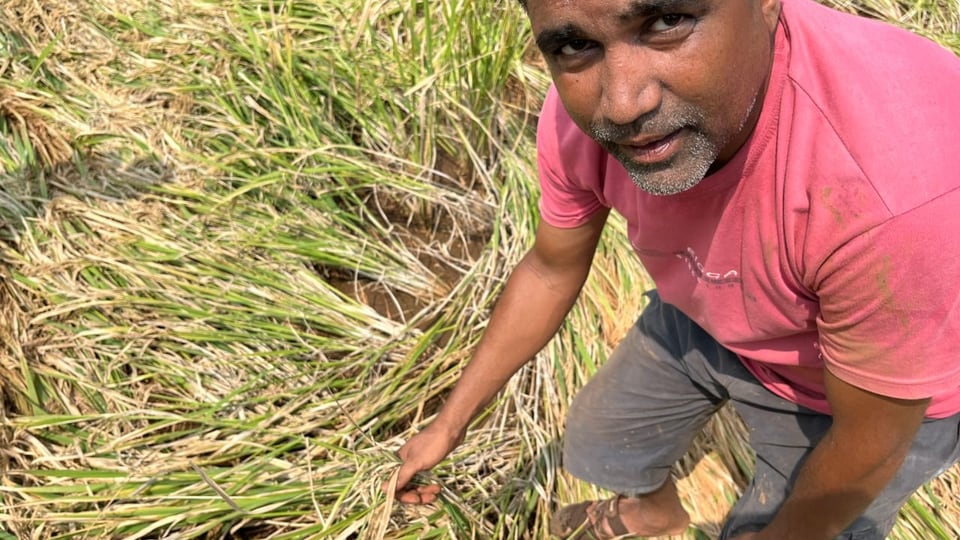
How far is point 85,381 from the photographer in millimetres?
2018

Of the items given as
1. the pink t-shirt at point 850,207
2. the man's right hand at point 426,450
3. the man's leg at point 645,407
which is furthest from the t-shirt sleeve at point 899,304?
the man's right hand at point 426,450

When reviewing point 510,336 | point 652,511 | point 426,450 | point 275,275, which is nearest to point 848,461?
point 510,336

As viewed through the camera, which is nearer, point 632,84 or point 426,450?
point 632,84

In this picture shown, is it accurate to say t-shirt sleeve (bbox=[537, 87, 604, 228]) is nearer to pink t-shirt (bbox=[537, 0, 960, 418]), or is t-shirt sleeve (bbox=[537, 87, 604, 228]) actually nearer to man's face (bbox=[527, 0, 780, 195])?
pink t-shirt (bbox=[537, 0, 960, 418])

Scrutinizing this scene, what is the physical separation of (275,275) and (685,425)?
1125 millimetres

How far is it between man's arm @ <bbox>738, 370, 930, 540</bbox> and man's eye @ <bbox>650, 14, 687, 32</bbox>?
18.6 inches

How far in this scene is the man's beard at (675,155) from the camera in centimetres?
90

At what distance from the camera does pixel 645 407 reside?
1.59m

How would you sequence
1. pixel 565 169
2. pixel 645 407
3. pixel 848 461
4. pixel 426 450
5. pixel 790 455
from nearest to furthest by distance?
pixel 848 461 → pixel 565 169 → pixel 790 455 → pixel 426 450 → pixel 645 407

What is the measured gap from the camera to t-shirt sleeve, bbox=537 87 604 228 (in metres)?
1.18

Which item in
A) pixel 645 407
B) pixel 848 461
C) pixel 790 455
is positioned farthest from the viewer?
pixel 645 407

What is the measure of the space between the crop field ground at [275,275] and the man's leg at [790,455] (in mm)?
535

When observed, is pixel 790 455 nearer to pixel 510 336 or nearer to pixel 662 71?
pixel 510 336

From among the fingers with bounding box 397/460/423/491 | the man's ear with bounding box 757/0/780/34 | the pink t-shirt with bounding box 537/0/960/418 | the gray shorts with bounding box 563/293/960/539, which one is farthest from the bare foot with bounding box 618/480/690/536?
the man's ear with bounding box 757/0/780/34
